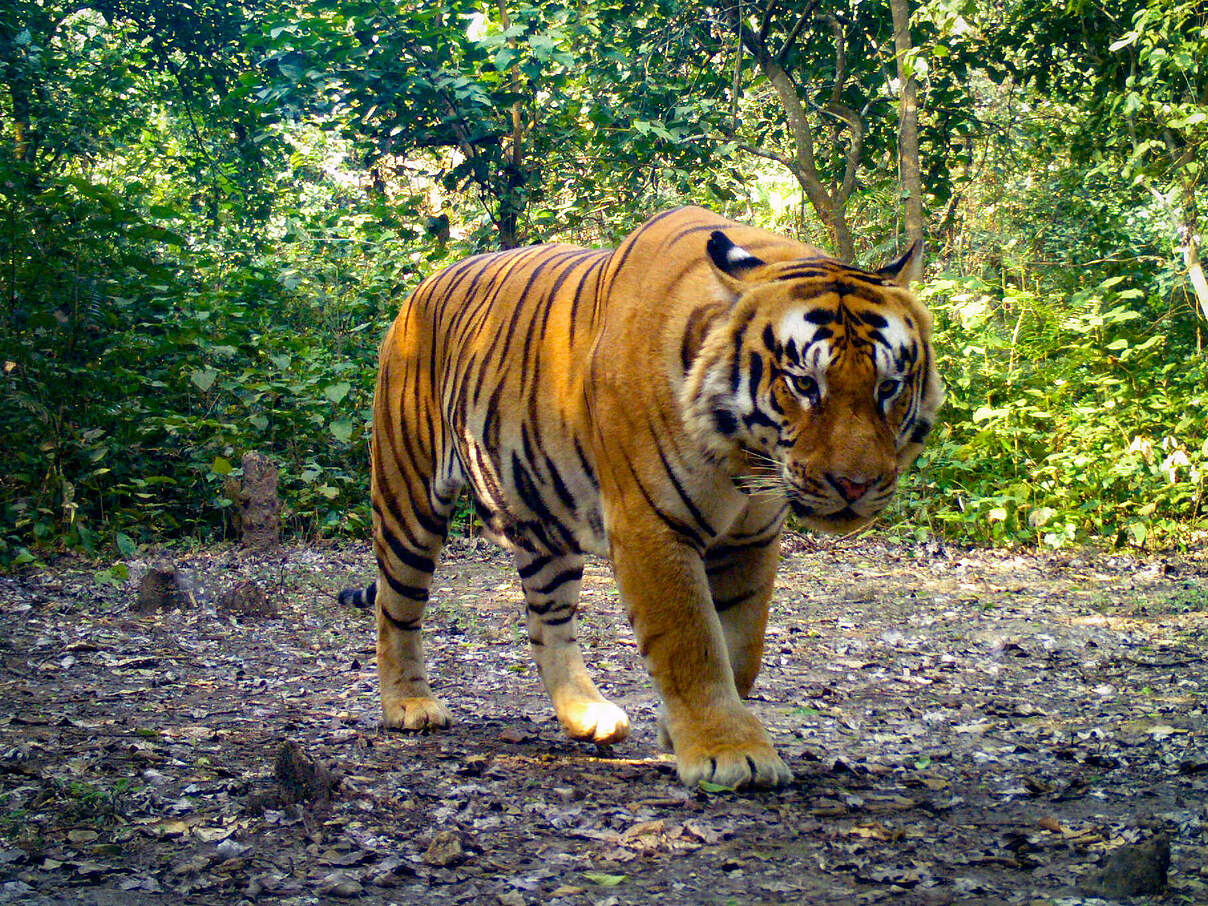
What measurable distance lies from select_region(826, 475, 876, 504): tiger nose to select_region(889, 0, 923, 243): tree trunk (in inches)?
224

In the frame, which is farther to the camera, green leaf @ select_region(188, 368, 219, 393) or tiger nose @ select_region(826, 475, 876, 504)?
green leaf @ select_region(188, 368, 219, 393)

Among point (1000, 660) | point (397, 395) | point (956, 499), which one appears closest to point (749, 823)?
point (397, 395)

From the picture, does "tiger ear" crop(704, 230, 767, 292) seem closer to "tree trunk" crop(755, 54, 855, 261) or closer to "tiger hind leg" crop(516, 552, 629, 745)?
"tiger hind leg" crop(516, 552, 629, 745)

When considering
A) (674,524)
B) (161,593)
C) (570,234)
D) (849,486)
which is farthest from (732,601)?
(570,234)

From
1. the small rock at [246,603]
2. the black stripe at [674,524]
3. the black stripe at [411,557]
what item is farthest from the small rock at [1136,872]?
the small rock at [246,603]

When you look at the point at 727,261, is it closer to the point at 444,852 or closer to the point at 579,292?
the point at 579,292

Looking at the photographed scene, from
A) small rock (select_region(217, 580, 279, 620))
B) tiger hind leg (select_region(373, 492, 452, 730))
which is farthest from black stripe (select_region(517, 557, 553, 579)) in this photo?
small rock (select_region(217, 580, 279, 620))

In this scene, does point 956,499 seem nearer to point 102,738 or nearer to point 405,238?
point 405,238

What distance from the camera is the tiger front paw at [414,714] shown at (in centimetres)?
353

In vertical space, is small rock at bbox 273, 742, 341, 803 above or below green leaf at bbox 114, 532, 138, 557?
above

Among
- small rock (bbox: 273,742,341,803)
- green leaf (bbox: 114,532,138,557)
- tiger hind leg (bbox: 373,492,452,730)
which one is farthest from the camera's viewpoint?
green leaf (bbox: 114,532,138,557)

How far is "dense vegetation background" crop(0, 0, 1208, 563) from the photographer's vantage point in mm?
6469

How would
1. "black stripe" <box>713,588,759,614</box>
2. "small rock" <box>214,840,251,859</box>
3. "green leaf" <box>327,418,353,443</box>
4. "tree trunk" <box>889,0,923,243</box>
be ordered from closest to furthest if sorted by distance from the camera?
"small rock" <box>214,840,251,859</box>, "black stripe" <box>713,588,759,614</box>, "green leaf" <box>327,418,353,443</box>, "tree trunk" <box>889,0,923,243</box>

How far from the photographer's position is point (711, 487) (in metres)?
2.71
